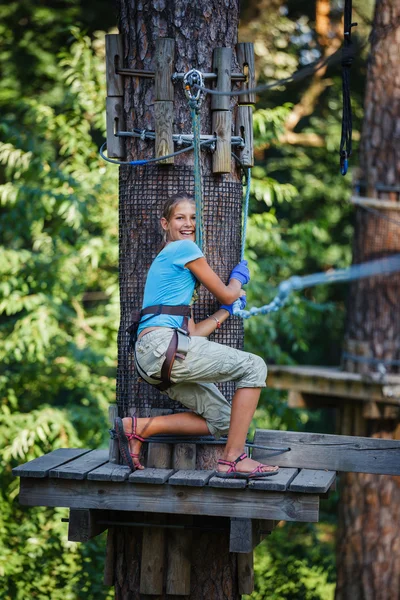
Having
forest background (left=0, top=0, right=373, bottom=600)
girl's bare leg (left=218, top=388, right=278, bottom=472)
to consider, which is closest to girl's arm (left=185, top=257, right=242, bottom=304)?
girl's bare leg (left=218, top=388, right=278, bottom=472)

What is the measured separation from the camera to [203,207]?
4137 mm

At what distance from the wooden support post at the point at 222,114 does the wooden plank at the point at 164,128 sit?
0.20 m

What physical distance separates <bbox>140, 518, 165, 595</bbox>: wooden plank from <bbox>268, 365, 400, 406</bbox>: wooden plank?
365cm

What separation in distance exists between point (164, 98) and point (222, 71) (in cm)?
28

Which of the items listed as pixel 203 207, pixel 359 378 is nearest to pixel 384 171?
pixel 359 378

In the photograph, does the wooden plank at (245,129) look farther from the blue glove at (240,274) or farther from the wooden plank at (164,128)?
the blue glove at (240,274)

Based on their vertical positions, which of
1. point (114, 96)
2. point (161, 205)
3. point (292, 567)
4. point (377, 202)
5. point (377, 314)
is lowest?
point (292, 567)

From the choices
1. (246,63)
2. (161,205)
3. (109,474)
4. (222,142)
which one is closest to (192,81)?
(222,142)

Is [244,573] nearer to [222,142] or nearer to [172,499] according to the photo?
[172,499]

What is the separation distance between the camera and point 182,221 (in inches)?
154

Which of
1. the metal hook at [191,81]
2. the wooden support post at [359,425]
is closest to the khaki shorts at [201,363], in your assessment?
the metal hook at [191,81]

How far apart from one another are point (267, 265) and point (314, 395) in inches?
48.5

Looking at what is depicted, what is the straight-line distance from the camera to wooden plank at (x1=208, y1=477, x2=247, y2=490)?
11.7ft

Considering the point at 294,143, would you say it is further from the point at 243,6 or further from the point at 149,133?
the point at 149,133
